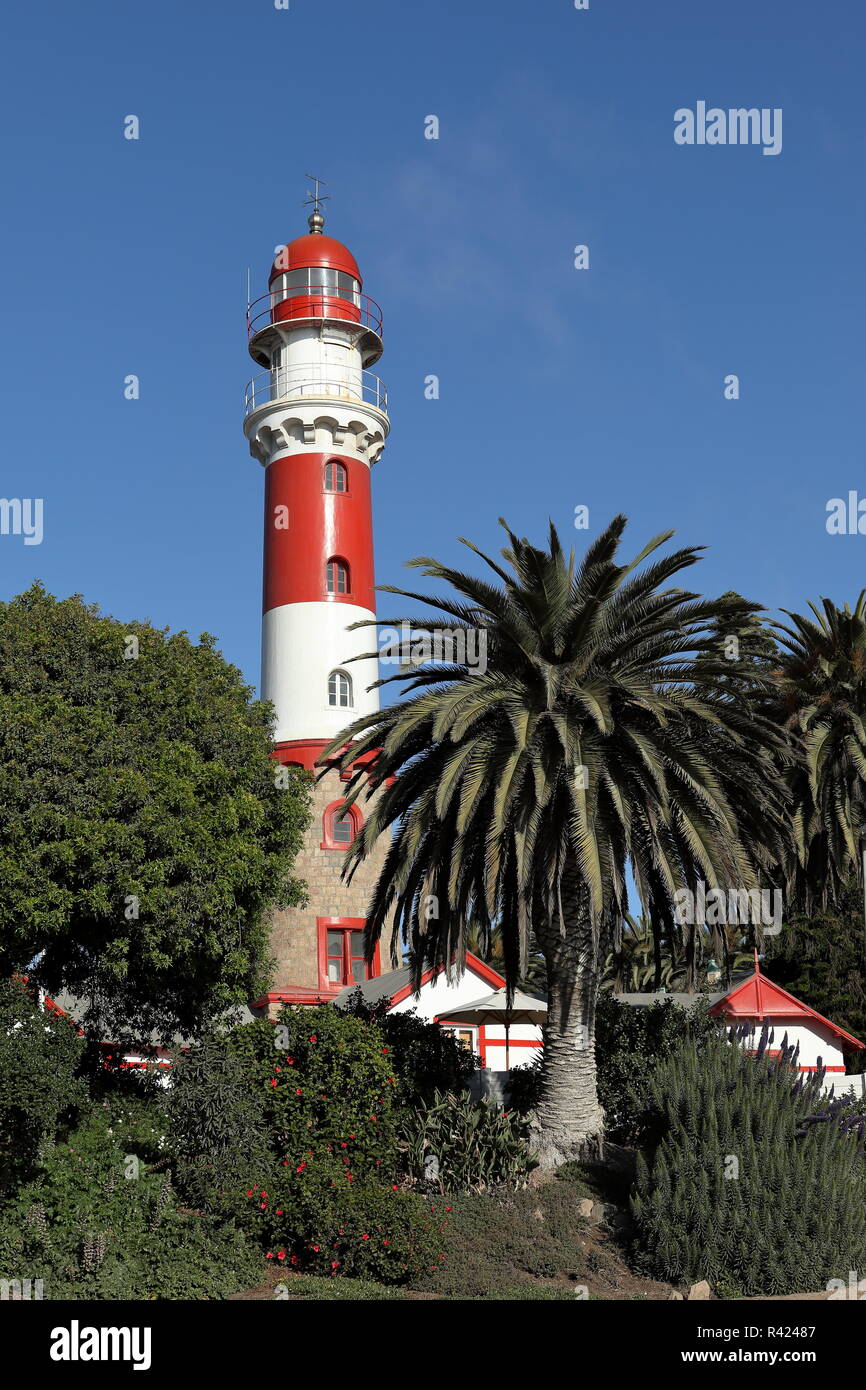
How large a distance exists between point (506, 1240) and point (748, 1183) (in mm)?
3464

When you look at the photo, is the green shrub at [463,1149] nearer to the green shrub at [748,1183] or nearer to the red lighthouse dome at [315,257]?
the green shrub at [748,1183]

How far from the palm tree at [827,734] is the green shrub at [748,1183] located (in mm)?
9257

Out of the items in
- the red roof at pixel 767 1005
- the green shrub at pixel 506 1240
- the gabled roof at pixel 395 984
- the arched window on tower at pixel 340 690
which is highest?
the arched window on tower at pixel 340 690

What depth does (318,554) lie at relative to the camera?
4306 centimetres

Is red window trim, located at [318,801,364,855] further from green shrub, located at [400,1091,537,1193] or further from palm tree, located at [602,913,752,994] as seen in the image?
green shrub, located at [400,1091,537,1193]

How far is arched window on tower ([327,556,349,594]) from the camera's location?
43.2 meters

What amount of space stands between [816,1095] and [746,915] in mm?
2927


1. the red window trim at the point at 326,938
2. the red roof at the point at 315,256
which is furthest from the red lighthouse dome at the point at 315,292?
the red window trim at the point at 326,938

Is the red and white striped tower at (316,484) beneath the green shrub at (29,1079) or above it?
above

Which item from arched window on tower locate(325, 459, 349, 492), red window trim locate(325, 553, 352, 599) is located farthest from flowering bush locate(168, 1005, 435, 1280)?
arched window on tower locate(325, 459, 349, 492)

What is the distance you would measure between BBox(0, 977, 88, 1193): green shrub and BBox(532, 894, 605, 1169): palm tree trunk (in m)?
7.47

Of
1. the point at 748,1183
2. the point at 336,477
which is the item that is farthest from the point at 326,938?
the point at 748,1183

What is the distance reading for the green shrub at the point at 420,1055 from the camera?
2341 centimetres

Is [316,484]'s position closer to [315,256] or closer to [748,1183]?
[315,256]
